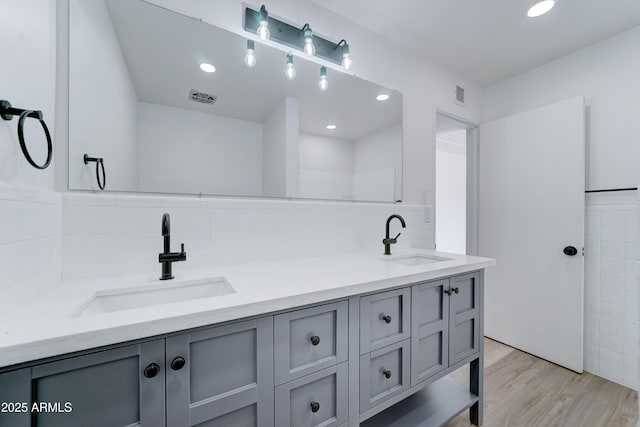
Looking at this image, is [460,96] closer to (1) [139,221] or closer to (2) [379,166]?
(2) [379,166]

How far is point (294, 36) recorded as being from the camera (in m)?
1.54

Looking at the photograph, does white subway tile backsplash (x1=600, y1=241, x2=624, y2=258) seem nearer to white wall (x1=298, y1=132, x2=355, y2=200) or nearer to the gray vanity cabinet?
the gray vanity cabinet

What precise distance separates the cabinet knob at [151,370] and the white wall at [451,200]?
4926 millimetres

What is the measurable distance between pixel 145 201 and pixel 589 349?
316 centimetres

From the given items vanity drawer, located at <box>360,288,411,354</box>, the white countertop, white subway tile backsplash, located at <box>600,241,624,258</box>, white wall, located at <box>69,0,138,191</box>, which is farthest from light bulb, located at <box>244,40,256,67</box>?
white subway tile backsplash, located at <box>600,241,624,258</box>

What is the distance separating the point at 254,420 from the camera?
81 cm

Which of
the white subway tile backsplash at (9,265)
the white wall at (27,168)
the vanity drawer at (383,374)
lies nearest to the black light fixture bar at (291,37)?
the white wall at (27,168)

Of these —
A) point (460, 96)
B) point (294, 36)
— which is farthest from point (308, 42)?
point (460, 96)

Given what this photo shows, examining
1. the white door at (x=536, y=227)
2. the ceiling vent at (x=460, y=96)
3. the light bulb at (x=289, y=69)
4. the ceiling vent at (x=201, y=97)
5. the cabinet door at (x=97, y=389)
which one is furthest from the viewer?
the ceiling vent at (x=460, y=96)

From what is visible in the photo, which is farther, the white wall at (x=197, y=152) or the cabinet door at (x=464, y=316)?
the cabinet door at (x=464, y=316)

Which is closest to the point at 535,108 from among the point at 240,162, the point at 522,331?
the point at 522,331

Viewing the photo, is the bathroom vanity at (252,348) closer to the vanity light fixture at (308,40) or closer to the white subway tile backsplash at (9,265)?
the white subway tile backsplash at (9,265)

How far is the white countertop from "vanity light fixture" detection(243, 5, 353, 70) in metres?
1.23

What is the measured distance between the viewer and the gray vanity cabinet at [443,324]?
1228 mm
